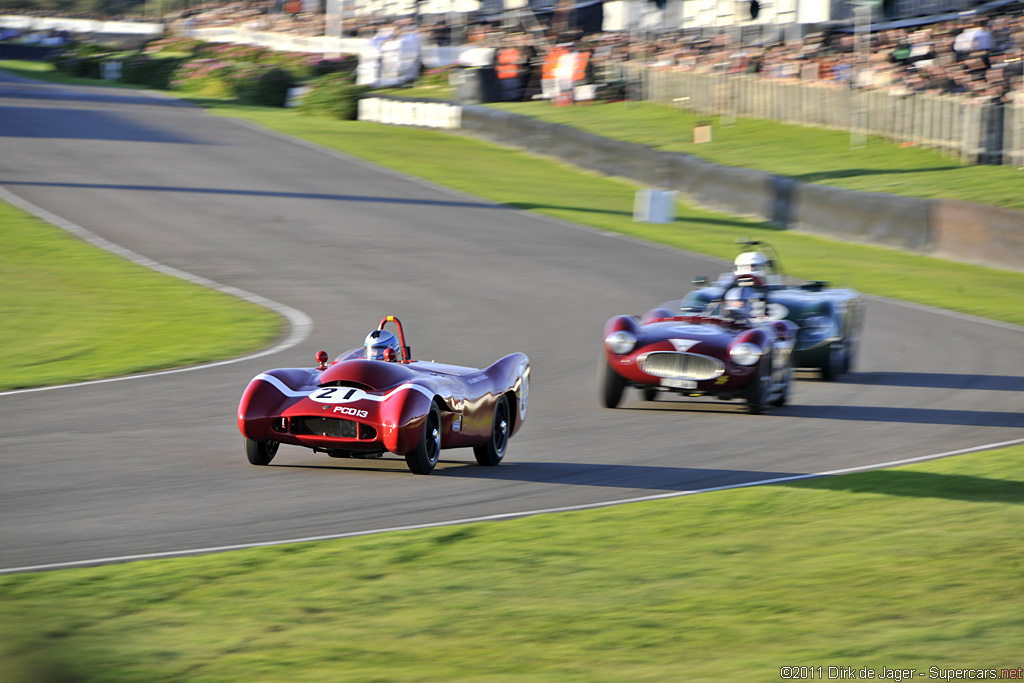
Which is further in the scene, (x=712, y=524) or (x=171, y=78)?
(x=171, y=78)

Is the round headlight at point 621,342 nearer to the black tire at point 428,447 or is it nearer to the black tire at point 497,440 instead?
the black tire at point 497,440

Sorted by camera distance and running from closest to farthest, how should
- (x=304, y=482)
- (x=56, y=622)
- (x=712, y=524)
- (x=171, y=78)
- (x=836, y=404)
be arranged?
A: 1. (x=56, y=622)
2. (x=712, y=524)
3. (x=304, y=482)
4. (x=836, y=404)
5. (x=171, y=78)

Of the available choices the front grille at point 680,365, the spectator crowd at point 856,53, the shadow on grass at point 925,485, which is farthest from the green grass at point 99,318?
the spectator crowd at point 856,53

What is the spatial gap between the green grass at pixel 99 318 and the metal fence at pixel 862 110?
16947mm

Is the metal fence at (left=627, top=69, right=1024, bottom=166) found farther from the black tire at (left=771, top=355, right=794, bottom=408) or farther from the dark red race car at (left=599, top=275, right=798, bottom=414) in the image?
the dark red race car at (left=599, top=275, right=798, bottom=414)

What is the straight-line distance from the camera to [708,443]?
10.3 meters

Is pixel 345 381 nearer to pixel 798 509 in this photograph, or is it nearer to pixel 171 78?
pixel 798 509

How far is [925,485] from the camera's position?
8602 mm

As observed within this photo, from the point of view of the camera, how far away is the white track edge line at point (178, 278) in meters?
13.0

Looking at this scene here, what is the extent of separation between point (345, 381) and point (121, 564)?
9.02 ft

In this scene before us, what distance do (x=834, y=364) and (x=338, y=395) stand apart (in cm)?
723

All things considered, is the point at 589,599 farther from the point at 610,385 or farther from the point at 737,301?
the point at 737,301

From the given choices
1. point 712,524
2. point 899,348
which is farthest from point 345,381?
point 899,348

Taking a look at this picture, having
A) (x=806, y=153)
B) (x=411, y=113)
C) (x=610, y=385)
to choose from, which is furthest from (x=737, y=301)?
(x=411, y=113)
